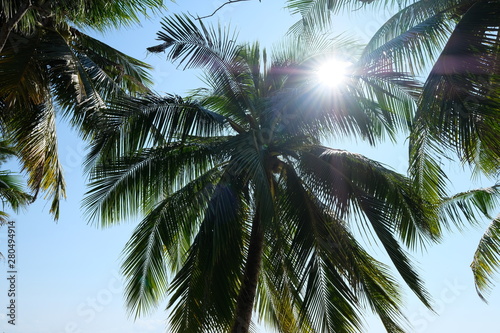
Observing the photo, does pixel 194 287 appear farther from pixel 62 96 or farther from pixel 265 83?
pixel 62 96

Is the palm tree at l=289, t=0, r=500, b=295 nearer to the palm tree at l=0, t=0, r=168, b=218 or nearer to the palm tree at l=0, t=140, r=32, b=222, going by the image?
the palm tree at l=0, t=0, r=168, b=218

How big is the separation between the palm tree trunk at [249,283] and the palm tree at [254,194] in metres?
0.02

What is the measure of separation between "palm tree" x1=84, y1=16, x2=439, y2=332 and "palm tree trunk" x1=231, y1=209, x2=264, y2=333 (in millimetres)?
22

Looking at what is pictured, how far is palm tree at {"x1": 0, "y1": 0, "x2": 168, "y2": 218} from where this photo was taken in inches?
373

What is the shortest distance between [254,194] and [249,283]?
56.3 inches

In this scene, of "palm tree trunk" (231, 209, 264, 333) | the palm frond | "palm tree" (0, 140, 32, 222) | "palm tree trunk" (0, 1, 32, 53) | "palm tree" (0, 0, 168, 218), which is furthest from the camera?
"palm tree" (0, 140, 32, 222)

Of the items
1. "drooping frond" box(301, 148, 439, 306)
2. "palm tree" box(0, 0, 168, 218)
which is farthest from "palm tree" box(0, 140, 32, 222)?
"drooping frond" box(301, 148, 439, 306)

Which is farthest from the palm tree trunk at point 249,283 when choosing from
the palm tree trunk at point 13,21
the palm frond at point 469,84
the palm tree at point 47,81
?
the palm tree trunk at point 13,21

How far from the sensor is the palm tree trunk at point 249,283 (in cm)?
852

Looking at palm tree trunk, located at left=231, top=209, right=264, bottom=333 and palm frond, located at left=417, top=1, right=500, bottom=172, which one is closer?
palm frond, located at left=417, top=1, right=500, bottom=172

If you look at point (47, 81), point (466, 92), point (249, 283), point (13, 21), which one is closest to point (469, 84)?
point (466, 92)

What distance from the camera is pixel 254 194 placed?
837 cm

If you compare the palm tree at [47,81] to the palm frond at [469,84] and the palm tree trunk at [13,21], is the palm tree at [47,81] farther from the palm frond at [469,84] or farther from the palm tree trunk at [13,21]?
the palm frond at [469,84]

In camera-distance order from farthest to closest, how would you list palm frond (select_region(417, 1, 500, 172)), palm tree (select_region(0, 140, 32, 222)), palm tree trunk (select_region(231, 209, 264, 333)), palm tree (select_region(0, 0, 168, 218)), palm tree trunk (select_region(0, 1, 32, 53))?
1. palm tree (select_region(0, 140, 32, 222))
2. palm tree (select_region(0, 0, 168, 218))
3. palm tree trunk (select_region(231, 209, 264, 333))
4. palm tree trunk (select_region(0, 1, 32, 53))
5. palm frond (select_region(417, 1, 500, 172))
